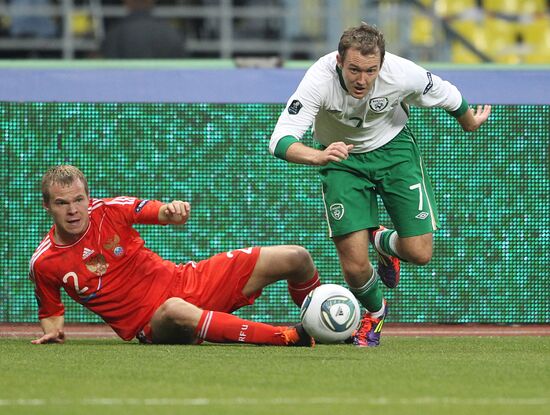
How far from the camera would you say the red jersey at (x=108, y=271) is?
7121 millimetres

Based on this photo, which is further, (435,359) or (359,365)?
(435,359)

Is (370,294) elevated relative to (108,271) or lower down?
lower down

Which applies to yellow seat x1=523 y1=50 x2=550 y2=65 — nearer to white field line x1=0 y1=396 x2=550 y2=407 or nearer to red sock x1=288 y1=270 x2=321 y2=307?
red sock x1=288 y1=270 x2=321 y2=307

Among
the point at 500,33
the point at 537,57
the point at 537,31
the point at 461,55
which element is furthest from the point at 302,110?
the point at 537,31

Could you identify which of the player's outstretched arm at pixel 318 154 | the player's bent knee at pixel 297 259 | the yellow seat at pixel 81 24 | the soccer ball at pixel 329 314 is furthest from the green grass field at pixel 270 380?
the yellow seat at pixel 81 24

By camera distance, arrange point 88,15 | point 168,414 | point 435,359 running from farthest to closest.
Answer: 1. point 88,15
2. point 435,359
3. point 168,414

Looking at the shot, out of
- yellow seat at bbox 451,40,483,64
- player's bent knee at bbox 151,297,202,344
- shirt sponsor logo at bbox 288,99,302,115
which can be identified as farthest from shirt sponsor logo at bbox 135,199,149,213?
yellow seat at bbox 451,40,483,64

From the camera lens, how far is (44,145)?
30.7 feet

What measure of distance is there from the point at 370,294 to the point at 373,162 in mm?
828

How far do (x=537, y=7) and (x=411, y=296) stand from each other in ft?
33.1

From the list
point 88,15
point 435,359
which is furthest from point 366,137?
point 88,15

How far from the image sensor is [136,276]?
7.23 metres

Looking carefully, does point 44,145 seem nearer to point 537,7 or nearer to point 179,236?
point 179,236

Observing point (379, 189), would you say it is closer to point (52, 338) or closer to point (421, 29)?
point (52, 338)
